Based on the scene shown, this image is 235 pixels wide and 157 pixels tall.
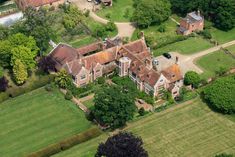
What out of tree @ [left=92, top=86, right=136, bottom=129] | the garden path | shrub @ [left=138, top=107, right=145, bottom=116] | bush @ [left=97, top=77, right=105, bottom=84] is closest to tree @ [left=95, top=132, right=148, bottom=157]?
tree @ [left=92, top=86, right=136, bottom=129]

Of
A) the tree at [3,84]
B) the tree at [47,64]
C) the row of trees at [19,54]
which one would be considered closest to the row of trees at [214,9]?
the tree at [47,64]

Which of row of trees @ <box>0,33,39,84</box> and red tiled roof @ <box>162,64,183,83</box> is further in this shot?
row of trees @ <box>0,33,39,84</box>

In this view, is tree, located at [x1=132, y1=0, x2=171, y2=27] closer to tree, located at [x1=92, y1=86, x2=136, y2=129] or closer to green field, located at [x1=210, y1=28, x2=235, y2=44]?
green field, located at [x1=210, y1=28, x2=235, y2=44]

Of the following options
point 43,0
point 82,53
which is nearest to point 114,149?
point 82,53

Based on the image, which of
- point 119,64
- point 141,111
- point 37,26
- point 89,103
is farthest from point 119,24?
point 141,111

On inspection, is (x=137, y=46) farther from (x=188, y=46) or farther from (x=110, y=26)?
(x=188, y=46)

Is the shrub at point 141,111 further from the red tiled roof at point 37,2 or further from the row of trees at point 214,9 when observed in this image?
the red tiled roof at point 37,2
